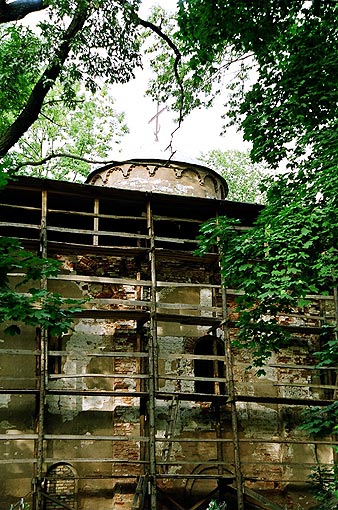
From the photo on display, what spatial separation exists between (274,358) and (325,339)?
1.37 m

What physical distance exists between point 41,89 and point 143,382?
642 centimetres

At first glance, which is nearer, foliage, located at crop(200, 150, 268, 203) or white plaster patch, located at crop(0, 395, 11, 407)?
white plaster patch, located at crop(0, 395, 11, 407)

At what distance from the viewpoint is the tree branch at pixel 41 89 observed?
818 centimetres

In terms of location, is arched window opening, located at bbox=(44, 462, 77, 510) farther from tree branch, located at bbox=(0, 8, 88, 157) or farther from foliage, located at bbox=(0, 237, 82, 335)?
tree branch, located at bbox=(0, 8, 88, 157)

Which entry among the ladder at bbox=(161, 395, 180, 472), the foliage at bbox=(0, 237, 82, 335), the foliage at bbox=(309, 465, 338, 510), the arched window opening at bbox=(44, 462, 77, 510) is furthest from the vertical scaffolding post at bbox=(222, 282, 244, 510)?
the foliage at bbox=(0, 237, 82, 335)

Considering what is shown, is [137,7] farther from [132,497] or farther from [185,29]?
[132,497]

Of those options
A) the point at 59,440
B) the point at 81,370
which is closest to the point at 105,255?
the point at 81,370

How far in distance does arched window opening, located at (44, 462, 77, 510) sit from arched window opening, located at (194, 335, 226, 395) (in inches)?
125

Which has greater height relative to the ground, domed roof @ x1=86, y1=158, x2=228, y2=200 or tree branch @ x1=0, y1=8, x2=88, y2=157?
domed roof @ x1=86, y1=158, x2=228, y2=200

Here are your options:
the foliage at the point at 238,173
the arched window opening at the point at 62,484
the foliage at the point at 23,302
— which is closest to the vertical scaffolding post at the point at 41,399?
the arched window opening at the point at 62,484

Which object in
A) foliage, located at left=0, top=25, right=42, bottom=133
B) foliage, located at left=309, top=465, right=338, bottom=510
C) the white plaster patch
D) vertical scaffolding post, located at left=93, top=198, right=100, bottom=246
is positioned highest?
foliage, located at left=0, top=25, right=42, bottom=133

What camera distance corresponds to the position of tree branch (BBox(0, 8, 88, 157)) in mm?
8180

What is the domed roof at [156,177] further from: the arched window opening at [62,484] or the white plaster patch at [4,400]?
the arched window opening at [62,484]

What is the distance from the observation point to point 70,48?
29.3ft
